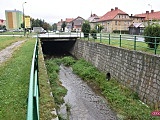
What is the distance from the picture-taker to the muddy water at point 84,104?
33.0ft

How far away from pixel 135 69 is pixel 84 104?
3646mm

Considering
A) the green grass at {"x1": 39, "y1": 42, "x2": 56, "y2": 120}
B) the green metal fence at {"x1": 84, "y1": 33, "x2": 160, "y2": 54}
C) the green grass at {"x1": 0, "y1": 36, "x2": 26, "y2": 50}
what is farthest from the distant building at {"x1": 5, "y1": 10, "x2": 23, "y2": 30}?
the green grass at {"x1": 39, "y1": 42, "x2": 56, "y2": 120}

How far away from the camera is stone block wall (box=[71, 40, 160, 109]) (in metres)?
10.5

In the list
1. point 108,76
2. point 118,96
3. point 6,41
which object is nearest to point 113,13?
point 6,41

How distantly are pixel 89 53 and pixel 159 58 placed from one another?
45.8 feet

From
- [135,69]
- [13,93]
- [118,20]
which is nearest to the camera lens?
[13,93]

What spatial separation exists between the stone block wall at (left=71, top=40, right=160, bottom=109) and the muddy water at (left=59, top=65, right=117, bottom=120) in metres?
2.06

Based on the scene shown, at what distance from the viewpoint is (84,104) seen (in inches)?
458

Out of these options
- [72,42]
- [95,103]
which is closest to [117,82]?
[95,103]

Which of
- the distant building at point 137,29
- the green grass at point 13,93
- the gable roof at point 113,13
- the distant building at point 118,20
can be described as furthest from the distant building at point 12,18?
the green grass at point 13,93

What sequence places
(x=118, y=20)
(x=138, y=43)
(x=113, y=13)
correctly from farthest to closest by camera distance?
(x=113, y=13)
(x=118, y=20)
(x=138, y=43)

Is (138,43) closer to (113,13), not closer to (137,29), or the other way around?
(137,29)

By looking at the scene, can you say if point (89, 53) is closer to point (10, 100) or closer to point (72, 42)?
point (72, 42)

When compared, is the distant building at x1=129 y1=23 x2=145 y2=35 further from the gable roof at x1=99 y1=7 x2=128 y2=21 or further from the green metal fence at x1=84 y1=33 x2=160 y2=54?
the green metal fence at x1=84 y1=33 x2=160 y2=54
